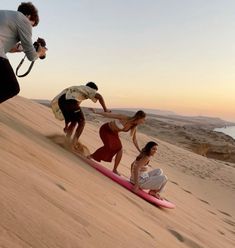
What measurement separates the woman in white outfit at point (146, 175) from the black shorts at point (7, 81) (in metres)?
2.40

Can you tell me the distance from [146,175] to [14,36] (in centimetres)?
296

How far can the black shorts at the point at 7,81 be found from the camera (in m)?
3.67

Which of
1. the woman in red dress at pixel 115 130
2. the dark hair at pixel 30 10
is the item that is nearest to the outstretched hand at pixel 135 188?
the woman in red dress at pixel 115 130

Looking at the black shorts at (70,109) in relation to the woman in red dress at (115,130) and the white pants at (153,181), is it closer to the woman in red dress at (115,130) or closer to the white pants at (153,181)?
the woman in red dress at (115,130)

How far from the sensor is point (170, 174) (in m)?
12.4

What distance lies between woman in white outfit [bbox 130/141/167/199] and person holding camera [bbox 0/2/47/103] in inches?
95.5

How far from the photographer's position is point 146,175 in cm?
598

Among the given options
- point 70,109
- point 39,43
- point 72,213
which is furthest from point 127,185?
point 72,213

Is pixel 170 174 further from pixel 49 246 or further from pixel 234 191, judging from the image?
pixel 49 246

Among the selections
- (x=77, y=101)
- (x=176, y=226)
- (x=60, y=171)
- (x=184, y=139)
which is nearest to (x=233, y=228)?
(x=176, y=226)

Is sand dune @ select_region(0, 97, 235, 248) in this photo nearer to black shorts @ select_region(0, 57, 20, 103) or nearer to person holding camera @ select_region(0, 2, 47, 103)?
black shorts @ select_region(0, 57, 20, 103)

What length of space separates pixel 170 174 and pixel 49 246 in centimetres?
1041

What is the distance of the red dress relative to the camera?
20.3ft

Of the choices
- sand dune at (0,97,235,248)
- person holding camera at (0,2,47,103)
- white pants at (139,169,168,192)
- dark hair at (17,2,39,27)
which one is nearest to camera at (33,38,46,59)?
person holding camera at (0,2,47,103)
